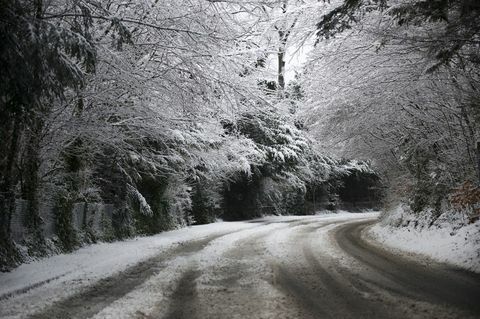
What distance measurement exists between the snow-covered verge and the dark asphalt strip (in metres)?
0.58

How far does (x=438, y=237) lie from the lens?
37.6 ft

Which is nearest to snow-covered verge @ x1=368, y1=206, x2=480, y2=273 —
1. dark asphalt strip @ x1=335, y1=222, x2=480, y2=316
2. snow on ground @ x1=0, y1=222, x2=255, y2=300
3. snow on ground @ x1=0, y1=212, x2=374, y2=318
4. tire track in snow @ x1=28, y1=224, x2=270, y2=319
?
dark asphalt strip @ x1=335, y1=222, x2=480, y2=316

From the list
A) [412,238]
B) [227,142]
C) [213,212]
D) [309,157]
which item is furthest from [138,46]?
[309,157]

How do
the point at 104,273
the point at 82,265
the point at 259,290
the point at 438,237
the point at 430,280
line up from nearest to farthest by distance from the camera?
the point at 259,290, the point at 430,280, the point at 104,273, the point at 82,265, the point at 438,237

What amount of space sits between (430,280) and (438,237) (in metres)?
4.37

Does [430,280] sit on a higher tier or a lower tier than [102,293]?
lower

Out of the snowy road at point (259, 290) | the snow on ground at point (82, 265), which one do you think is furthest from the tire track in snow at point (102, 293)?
the snow on ground at point (82, 265)

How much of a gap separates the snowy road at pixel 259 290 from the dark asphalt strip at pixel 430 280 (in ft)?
0.05

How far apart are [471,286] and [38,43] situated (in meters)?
6.92

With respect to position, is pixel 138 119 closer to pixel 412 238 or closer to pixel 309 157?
pixel 412 238

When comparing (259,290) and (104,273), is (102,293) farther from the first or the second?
(259,290)

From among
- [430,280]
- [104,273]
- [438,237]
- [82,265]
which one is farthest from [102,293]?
[438,237]

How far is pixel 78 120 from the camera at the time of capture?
9.98m

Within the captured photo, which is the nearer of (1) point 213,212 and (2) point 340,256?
(2) point 340,256
